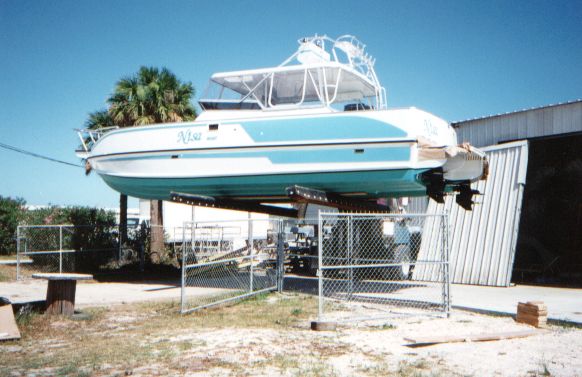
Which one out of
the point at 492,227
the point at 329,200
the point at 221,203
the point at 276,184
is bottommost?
the point at 492,227

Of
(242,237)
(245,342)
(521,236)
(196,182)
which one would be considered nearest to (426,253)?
(521,236)

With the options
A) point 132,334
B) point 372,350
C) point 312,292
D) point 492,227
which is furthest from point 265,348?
point 492,227

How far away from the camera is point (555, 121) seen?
42.0 feet

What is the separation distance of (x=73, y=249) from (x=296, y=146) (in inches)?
418

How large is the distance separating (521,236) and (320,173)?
9.78 m

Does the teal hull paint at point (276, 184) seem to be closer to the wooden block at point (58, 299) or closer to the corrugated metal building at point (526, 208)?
the corrugated metal building at point (526, 208)

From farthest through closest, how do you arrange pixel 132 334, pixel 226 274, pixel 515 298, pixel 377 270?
pixel 226 274
pixel 377 270
pixel 515 298
pixel 132 334

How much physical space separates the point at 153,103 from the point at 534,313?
48.1 ft

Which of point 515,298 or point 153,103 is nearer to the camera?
→ point 515,298

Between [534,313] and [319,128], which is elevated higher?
[319,128]

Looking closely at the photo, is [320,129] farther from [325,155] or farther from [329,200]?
[329,200]

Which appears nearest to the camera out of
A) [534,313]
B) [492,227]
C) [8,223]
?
[534,313]

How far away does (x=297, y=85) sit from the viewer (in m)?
11.6

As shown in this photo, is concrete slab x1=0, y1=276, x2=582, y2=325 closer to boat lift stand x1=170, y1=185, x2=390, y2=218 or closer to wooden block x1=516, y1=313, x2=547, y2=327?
wooden block x1=516, y1=313, x2=547, y2=327
